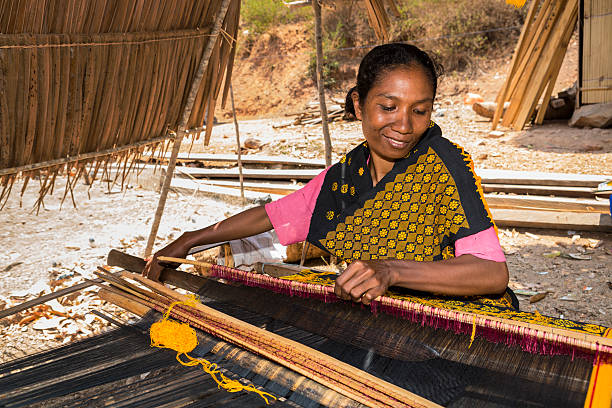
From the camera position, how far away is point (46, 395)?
4.05 ft

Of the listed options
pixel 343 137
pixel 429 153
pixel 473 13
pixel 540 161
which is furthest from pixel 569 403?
pixel 473 13

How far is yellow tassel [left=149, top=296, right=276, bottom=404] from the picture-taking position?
1215 mm

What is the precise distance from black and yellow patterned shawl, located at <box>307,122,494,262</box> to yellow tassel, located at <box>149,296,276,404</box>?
0.66 metres

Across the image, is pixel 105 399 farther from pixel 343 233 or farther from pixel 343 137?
pixel 343 137

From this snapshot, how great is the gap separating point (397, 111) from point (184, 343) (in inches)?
37.8

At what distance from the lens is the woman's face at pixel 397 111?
1.68 m

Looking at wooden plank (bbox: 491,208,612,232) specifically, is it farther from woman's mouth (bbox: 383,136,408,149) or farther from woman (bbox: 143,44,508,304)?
woman's mouth (bbox: 383,136,408,149)

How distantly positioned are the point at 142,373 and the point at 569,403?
966 mm

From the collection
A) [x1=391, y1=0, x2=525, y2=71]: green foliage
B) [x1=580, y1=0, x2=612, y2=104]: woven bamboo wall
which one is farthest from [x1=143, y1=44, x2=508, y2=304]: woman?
[x1=391, y1=0, x2=525, y2=71]: green foliage

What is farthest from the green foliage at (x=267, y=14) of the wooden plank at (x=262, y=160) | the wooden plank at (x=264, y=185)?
the wooden plank at (x=264, y=185)

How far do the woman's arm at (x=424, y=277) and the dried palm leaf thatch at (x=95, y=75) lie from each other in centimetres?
146

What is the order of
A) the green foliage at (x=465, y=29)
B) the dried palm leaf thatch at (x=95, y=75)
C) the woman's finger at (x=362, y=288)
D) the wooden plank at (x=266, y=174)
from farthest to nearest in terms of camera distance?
1. the green foliage at (x=465, y=29)
2. the wooden plank at (x=266, y=174)
3. the dried palm leaf thatch at (x=95, y=75)
4. the woman's finger at (x=362, y=288)

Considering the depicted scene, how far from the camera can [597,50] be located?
283 inches

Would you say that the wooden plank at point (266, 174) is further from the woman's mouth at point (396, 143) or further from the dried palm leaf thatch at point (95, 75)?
the woman's mouth at point (396, 143)
